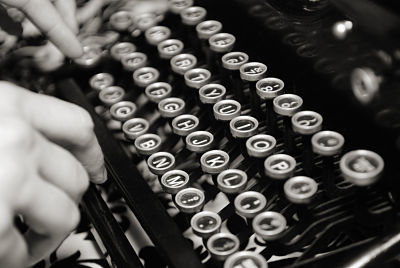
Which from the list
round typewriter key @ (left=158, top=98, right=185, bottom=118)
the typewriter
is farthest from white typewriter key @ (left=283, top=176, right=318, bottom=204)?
round typewriter key @ (left=158, top=98, right=185, bottom=118)

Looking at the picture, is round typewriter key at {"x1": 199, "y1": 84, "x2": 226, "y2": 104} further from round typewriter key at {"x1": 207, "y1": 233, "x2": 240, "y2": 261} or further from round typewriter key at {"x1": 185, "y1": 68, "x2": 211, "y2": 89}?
round typewriter key at {"x1": 207, "y1": 233, "x2": 240, "y2": 261}

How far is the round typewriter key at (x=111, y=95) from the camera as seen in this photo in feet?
5.44

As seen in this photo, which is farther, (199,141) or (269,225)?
(199,141)

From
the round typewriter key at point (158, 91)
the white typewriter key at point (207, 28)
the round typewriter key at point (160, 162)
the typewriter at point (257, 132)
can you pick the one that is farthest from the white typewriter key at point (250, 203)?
the white typewriter key at point (207, 28)

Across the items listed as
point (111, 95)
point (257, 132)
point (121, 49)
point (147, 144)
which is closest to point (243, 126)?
point (257, 132)

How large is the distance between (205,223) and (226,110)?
333 millimetres

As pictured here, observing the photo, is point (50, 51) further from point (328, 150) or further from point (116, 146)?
point (328, 150)

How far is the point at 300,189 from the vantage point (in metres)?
1.17

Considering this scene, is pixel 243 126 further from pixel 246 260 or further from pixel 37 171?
pixel 37 171

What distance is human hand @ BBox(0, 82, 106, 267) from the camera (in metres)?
0.76

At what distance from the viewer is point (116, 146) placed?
1.45 m

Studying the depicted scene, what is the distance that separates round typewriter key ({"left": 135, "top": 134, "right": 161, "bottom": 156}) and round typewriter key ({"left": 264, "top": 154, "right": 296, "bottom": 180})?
331 millimetres

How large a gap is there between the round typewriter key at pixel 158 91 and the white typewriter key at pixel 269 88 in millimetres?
295

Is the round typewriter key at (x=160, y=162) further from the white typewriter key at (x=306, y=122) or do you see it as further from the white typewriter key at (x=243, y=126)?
the white typewriter key at (x=306, y=122)
